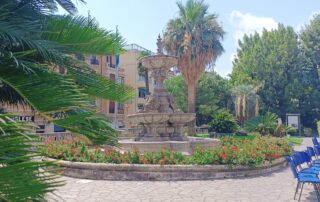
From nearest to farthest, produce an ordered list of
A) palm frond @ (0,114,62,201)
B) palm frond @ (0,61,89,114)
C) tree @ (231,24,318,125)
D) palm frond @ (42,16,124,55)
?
palm frond @ (0,114,62,201) → palm frond @ (0,61,89,114) → palm frond @ (42,16,124,55) → tree @ (231,24,318,125)

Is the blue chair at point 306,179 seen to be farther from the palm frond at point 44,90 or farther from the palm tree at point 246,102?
the palm tree at point 246,102

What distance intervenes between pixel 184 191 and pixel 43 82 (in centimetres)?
619

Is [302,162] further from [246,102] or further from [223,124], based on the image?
[246,102]

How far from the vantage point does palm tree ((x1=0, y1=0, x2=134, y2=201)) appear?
1.21 meters

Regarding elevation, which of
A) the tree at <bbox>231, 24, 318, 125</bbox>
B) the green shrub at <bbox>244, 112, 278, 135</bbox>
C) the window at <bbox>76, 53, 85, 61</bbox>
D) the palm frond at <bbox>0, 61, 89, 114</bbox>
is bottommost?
the green shrub at <bbox>244, 112, 278, 135</bbox>

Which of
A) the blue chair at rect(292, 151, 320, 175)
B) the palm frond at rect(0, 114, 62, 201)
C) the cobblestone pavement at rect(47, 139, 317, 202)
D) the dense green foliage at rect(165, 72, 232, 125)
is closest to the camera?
the palm frond at rect(0, 114, 62, 201)

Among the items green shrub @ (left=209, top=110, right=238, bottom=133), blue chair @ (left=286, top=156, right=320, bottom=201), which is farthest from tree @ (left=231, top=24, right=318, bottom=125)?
blue chair @ (left=286, top=156, right=320, bottom=201)

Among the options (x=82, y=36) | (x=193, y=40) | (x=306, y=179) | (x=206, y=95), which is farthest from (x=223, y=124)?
(x=82, y=36)

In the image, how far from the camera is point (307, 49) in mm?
50312

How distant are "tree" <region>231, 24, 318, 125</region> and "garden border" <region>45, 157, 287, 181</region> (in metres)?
39.1

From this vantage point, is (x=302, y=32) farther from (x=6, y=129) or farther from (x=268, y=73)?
(x=6, y=129)

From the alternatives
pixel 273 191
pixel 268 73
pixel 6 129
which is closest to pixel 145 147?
pixel 273 191

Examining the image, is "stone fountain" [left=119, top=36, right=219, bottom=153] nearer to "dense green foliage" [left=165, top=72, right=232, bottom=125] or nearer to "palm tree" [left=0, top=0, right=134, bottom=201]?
"palm tree" [left=0, top=0, right=134, bottom=201]

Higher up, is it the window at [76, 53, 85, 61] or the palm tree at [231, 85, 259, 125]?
the palm tree at [231, 85, 259, 125]
